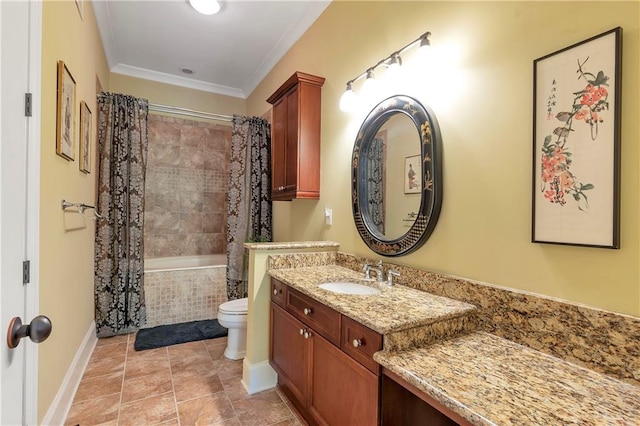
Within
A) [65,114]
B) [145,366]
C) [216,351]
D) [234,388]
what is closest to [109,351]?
[145,366]

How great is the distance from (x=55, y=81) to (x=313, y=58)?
Answer: 1.78 meters

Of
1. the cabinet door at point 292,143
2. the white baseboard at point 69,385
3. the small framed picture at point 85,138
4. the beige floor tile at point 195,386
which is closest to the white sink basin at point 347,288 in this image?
the cabinet door at point 292,143

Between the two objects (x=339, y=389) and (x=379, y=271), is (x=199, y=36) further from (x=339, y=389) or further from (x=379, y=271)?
(x=339, y=389)

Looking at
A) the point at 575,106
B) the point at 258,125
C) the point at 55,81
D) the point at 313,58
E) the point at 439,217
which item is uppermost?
the point at 313,58

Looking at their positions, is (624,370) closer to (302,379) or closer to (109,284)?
(302,379)

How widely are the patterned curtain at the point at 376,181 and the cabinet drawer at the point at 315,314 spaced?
617 mm

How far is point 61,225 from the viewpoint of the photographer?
1.74m

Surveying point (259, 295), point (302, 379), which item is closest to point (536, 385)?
point (302, 379)

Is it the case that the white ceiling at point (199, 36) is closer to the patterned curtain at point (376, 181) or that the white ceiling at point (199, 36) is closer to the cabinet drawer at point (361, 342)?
the patterned curtain at point (376, 181)

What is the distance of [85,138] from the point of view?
7.55 ft

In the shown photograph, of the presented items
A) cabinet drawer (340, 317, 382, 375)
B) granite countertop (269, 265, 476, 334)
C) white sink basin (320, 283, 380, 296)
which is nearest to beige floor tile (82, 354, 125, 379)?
granite countertop (269, 265, 476, 334)

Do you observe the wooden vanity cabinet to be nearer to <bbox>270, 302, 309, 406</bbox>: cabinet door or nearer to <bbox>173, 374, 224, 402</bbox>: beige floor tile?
<bbox>270, 302, 309, 406</bbox>: cabinet door

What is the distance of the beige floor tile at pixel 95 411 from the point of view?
175 cm

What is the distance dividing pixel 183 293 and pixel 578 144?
344 cm
